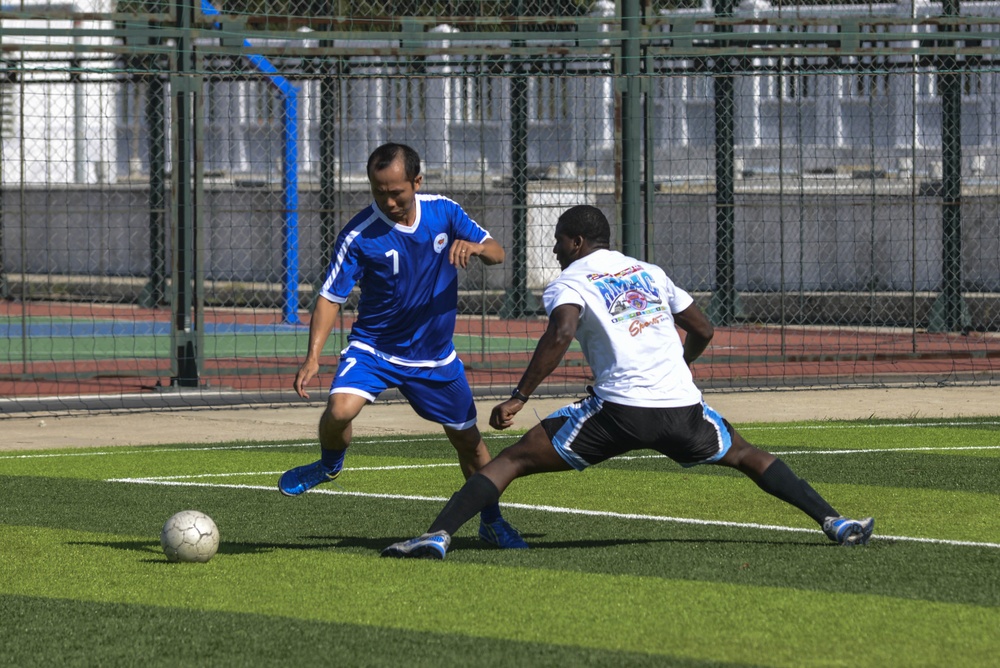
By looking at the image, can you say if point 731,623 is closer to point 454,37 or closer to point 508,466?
point 508,466

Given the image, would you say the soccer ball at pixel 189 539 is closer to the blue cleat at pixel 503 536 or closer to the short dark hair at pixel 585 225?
the blue cleat at pixel 503 536

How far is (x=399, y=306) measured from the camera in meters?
7.40

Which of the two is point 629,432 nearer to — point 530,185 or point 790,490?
point 790,490

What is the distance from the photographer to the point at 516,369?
55.8 feet

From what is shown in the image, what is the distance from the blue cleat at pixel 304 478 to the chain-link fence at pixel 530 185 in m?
5.95

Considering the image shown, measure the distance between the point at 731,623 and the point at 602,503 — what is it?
310cm

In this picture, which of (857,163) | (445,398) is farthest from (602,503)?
(857,163)

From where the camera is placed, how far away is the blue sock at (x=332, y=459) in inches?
290

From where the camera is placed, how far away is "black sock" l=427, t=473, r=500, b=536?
6684mm

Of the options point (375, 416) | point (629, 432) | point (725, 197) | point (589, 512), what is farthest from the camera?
point (725, 197)

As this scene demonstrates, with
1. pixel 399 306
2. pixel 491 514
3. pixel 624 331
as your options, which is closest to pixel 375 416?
pixel 399 306

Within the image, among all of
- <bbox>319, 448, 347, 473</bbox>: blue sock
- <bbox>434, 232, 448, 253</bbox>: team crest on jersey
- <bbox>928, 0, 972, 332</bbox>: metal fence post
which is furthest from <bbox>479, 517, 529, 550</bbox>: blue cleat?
<bbox>928, 0, 972, 332</bbox>: metal fence post

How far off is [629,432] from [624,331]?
0.42 m

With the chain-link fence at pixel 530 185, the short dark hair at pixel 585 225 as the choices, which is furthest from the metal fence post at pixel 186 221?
the short dark hair at pixel 585 225
